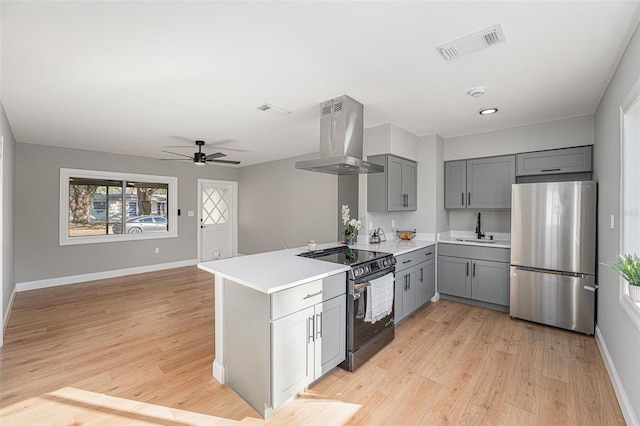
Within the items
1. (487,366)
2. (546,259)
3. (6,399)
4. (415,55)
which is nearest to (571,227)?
(546,259)

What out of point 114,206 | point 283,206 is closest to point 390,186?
point 283,206

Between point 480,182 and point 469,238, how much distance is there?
0.89 metres

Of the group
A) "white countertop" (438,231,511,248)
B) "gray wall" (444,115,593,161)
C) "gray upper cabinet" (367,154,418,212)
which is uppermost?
"gray wall" (444,115,593,161)

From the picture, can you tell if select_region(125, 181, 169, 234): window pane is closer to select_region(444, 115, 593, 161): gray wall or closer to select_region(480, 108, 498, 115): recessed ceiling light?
select_region(444, 115, 593, 161): gray wall

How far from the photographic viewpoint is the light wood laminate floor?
1.96 meters

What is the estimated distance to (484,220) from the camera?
4414mm

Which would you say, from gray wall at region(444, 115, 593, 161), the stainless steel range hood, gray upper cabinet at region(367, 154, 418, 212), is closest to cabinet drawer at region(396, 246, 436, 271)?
gray upper cabinet at region(367, 154, 418, 212)

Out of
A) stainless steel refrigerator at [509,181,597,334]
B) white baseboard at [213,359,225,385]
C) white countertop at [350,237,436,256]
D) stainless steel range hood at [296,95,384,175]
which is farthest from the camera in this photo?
white countertop at [350,237,436,256]

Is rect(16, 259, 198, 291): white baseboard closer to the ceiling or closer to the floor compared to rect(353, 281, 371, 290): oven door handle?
closer to the floor

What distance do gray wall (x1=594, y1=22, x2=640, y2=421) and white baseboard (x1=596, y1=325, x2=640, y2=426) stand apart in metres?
0.04

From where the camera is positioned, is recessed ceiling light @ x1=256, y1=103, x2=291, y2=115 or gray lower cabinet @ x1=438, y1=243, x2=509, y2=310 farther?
gray lower cabinet @ x1=438, y1=243, x2=509, y2=310

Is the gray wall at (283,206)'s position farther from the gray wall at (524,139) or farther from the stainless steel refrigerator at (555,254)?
the stainless steel refrigerator at (555,254)

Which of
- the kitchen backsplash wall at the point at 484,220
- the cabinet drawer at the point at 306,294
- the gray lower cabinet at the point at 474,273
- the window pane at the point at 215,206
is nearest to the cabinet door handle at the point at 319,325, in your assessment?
the cabinet drawer at the point at 306,294

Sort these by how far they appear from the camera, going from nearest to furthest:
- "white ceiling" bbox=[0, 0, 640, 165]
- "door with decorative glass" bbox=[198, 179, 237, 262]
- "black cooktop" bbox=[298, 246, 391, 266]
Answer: "white ceiling" bbox=[0, 0, 640, 165], "black cooktop" bbox=[298, 246, 391, 266], "door with decorative glass" bbox=[198, 179, 237, 262]
